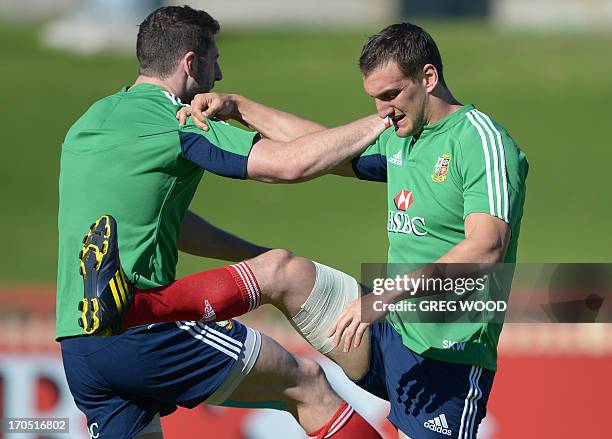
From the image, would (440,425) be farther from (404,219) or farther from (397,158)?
(397,158)

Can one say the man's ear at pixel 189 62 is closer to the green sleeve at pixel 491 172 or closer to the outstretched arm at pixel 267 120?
the outstretched arm at pixel 267 120

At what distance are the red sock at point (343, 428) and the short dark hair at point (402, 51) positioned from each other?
1469 mm

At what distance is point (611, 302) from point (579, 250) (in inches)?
468

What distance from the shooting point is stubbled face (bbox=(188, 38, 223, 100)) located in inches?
203

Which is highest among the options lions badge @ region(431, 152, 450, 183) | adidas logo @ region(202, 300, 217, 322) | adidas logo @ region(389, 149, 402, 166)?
adidas logo @ region(389, 149, 402, 166)

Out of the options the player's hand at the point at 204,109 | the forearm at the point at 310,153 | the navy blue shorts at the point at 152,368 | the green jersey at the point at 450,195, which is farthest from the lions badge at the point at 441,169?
the navy blue shorts at the point at 152,368

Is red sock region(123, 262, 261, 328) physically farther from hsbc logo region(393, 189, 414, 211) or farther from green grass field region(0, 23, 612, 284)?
green grass field region(0, 23, 612, 284)

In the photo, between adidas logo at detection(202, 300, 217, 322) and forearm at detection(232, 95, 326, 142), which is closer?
adidas logo at detection(202, 300, 217, 322)

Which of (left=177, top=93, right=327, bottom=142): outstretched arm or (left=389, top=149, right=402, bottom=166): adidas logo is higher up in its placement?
(left=177, top=93, right=327, bottom=142): outstretched arm

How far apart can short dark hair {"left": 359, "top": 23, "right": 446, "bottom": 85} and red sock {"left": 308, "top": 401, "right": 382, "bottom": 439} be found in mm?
1469

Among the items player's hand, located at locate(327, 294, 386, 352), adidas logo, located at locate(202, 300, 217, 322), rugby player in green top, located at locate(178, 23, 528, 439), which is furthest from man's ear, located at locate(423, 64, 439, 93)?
adidas logo, located at locate(202, 300, 217, 322)

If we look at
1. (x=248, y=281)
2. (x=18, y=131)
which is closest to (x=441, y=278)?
(x=248, y=281)

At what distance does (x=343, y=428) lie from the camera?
5230mm

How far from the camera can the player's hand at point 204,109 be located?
494 centimetres
